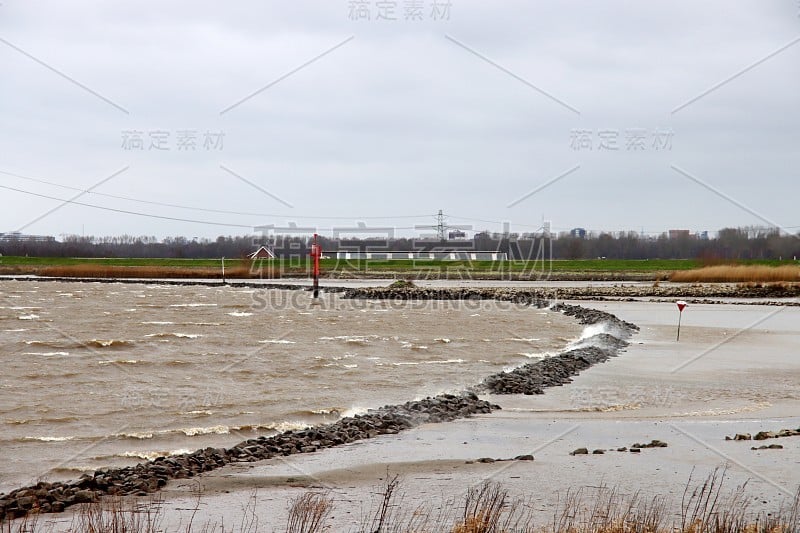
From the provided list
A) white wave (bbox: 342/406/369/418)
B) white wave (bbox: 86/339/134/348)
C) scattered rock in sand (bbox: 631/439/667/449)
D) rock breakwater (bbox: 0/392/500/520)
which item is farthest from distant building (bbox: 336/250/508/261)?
scattered rock in sand (bbox: 631/439/667/449)

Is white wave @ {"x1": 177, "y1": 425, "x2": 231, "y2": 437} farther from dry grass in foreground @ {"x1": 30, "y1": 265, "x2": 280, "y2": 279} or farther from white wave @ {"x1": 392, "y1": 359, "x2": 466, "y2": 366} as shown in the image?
dry grass in foreground @ {"x1": 30, "y1": 265, "x2": 280, "y2": 279}

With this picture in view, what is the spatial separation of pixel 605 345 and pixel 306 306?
863 inches

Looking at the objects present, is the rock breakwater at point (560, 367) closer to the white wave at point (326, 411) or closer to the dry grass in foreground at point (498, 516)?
the white wave at point (326, 411)

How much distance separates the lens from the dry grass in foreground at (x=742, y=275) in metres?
56.8

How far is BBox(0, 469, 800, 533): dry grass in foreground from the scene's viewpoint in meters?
6.62

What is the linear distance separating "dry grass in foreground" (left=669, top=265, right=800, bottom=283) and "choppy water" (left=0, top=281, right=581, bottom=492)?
2613cm

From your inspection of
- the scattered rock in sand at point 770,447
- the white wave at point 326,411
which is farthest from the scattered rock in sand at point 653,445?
the white wave at point 326,411

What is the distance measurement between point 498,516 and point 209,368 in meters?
13.1

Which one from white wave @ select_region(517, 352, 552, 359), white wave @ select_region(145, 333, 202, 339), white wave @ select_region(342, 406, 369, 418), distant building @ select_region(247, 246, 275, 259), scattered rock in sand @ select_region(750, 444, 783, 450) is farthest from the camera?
distant building @ select_region(247, 246, 275, 259)

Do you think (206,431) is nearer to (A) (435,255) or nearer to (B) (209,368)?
(B) (209,368)

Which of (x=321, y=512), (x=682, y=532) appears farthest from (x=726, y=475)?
(x=321, y=512)

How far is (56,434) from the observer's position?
11.9 meters

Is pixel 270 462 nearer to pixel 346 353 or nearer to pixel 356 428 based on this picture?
pixel 356 428

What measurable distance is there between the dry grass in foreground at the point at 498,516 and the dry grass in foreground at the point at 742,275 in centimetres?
5291
